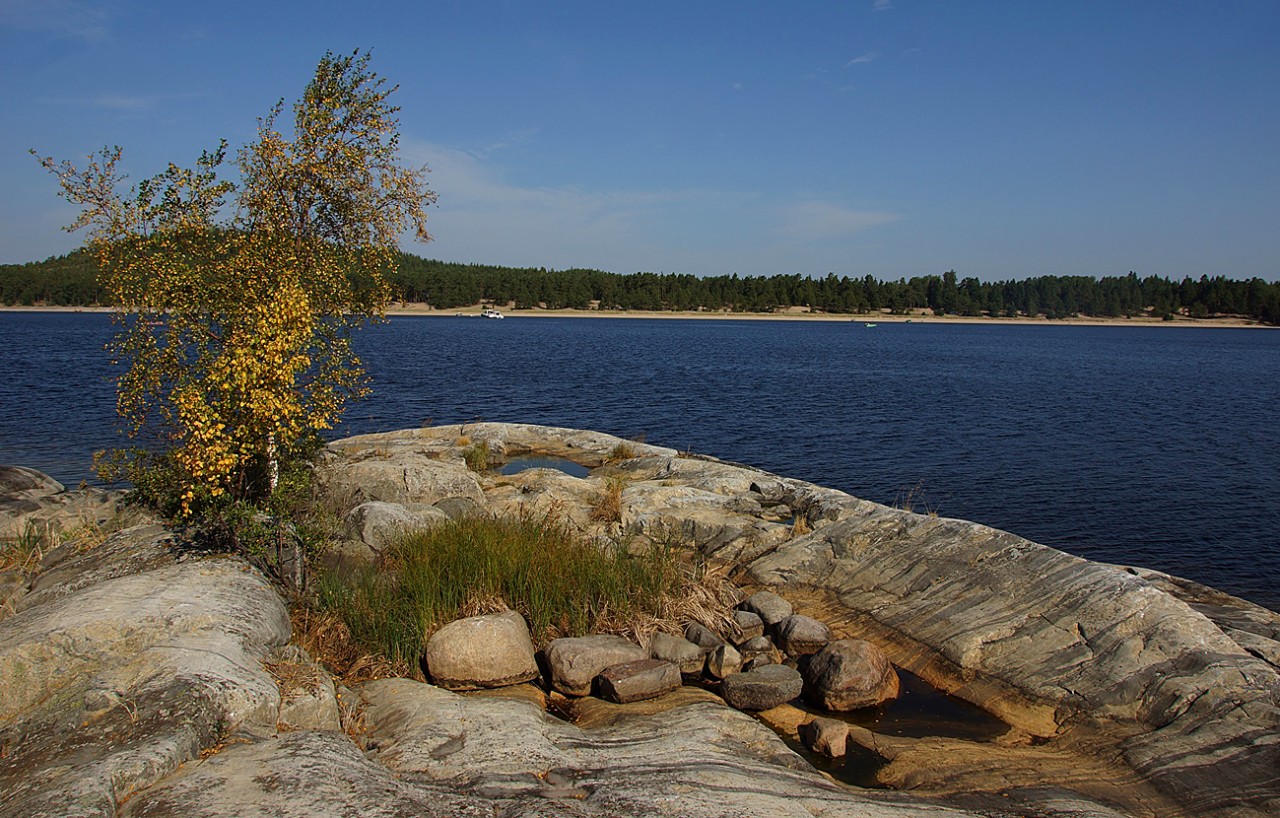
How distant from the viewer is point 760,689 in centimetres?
1098

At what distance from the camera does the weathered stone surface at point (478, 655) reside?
10.6 meters

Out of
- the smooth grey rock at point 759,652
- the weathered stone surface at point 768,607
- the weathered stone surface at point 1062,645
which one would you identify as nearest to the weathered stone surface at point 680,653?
the smooth grey rock at point 759,652

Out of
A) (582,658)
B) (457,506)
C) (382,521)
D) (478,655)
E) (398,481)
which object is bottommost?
(582,658)

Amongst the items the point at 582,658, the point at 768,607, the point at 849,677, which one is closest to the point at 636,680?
the point at 582,658

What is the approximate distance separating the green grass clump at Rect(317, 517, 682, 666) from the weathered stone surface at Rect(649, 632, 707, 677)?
59 centimetres

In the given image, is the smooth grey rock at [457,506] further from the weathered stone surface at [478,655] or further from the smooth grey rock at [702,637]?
the smooth grey rock at [702,637]

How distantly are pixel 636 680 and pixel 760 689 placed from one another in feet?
5.36

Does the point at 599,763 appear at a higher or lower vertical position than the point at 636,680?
higher

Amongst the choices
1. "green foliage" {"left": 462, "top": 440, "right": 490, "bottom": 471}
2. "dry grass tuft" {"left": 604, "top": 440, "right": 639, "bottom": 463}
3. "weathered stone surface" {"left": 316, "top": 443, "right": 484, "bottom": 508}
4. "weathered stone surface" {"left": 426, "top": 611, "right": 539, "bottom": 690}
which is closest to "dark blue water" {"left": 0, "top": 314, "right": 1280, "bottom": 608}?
"green foliage" {"left": 462, "top": 440, "right": 490, "bottom": 471}

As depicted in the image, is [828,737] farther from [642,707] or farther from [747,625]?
[747,625]

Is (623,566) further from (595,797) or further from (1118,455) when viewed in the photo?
(1118,455)

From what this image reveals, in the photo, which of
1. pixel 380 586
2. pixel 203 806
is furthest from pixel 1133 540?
pixel 203 806

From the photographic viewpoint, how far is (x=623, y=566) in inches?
513

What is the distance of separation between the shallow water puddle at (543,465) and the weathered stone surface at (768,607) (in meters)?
11.3
